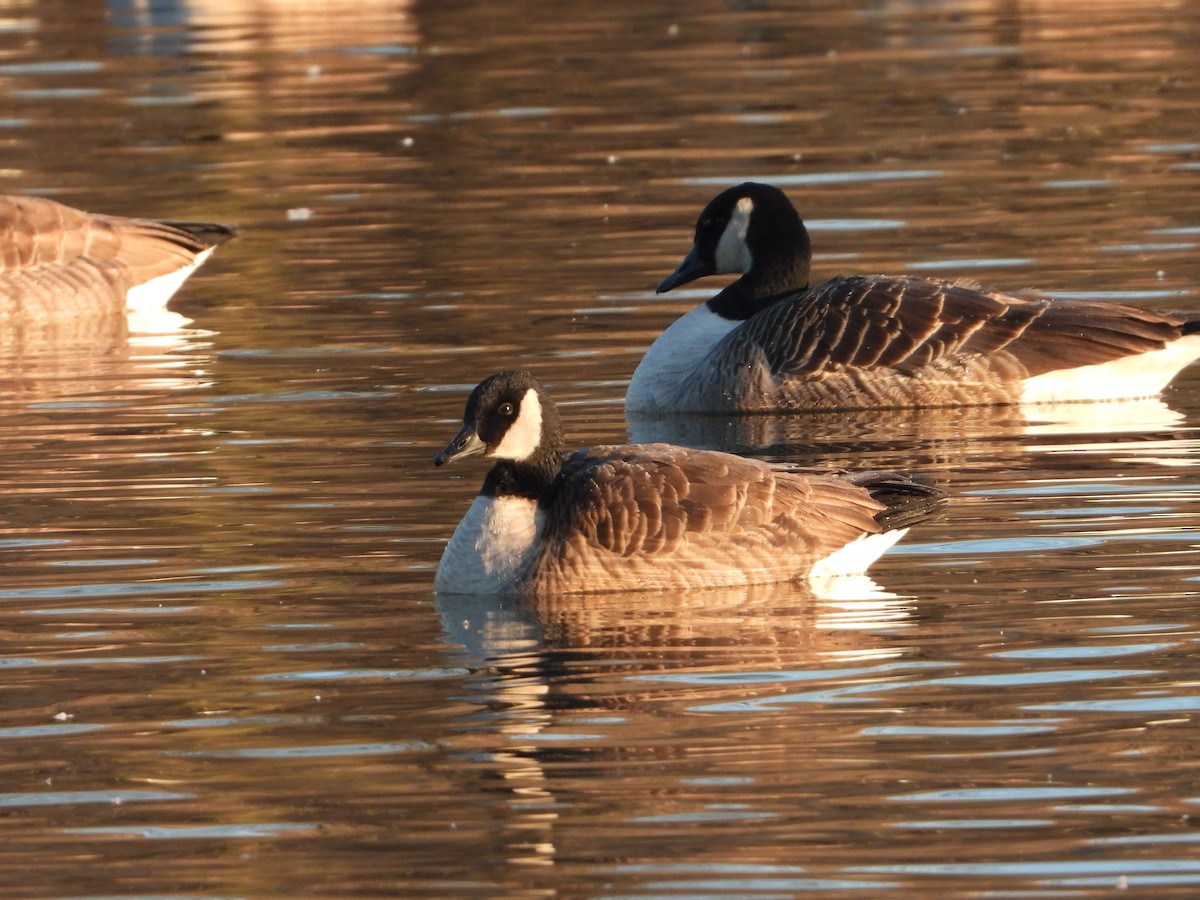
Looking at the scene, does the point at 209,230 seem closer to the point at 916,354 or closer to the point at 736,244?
the point at 736,244

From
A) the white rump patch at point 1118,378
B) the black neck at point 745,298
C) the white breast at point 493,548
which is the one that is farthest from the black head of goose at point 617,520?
the black neck at point 745,298

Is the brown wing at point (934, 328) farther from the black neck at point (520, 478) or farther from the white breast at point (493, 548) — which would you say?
the white breast at point (493, 548)

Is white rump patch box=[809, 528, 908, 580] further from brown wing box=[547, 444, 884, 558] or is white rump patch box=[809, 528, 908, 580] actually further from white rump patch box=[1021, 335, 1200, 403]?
white rump patch box=[1021, 335, 1200, 403]

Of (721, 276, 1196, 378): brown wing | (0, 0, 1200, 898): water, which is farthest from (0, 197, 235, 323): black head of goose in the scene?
(721, 276, 1196, 378): brown wing

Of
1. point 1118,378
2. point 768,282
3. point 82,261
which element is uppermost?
point 768,282

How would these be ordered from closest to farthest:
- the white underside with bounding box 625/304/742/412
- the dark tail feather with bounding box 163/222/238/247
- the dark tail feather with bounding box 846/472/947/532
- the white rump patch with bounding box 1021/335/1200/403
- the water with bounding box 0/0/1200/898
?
1. the water with bounding box 0/0/1200/898
2. the dark tail feather with bounding box 846/472/947/532
3. the white rump patch with bounding box 1021/335/1200/403
4. the white underside with bounding box 625/304/742/412
5. the dark tail feather with bounding box 163/222/238/247

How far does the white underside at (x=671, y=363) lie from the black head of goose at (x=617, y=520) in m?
4.40

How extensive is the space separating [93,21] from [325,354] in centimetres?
2415

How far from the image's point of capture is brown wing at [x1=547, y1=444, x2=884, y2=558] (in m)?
10.3

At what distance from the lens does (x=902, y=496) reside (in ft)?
35.7

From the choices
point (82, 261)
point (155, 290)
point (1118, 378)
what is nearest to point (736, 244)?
point (1118, 378)

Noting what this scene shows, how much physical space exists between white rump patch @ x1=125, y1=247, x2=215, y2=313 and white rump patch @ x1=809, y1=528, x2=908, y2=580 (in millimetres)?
10033

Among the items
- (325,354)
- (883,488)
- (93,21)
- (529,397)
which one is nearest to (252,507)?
(529,397)

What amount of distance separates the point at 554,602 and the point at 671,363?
506 centimetres
